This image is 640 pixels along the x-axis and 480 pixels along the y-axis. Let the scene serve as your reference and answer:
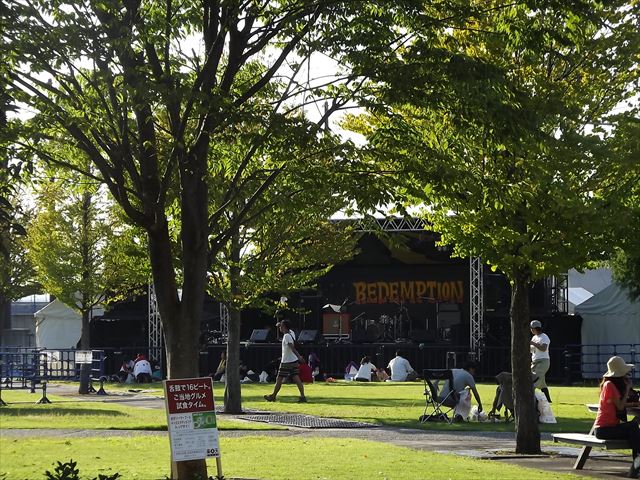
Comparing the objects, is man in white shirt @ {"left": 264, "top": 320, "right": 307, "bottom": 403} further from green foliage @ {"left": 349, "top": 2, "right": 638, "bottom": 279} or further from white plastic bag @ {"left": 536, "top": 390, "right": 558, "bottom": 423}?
green foliage @ {"left": 349, "top": 2, "right": 638, "bottom": 279}

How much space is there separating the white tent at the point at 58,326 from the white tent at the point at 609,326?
19497 mm

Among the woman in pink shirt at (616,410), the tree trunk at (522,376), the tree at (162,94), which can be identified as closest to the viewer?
the tree at (162,94)

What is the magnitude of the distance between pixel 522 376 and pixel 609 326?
23274mm

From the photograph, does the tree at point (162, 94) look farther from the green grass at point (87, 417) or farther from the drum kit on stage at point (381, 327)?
the drum kit on stage at point (381, 327)

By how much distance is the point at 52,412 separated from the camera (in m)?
22.1

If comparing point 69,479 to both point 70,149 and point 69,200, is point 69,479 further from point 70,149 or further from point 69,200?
point 69,200

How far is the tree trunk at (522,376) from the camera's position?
15352mm

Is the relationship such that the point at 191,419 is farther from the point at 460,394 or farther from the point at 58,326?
the point at 58,326

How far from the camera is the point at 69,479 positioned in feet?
32.3

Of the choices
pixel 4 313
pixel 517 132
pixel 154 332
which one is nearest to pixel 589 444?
pixel 517 132

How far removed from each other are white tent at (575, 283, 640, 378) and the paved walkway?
19.5 meters

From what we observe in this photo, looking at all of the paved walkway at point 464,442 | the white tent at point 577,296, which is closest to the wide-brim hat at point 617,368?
the paved walkway at point 464,442

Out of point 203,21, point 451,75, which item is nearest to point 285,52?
point 203,21

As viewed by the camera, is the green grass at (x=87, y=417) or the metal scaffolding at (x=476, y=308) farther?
the metal scaffolding at (x=476, y=308)
